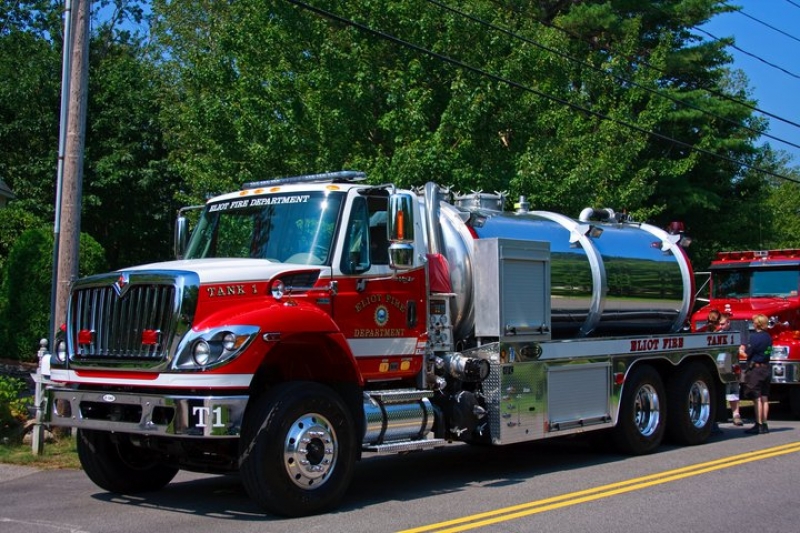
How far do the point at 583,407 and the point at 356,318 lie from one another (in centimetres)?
350

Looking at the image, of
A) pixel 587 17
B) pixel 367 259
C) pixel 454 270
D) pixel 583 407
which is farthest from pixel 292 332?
pixel 587 17

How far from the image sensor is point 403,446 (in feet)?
29.2

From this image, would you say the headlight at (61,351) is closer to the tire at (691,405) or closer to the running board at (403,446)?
the running board at (403,446)

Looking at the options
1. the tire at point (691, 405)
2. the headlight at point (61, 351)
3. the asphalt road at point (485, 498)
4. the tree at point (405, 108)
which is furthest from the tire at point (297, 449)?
the tree at point (405, 108)

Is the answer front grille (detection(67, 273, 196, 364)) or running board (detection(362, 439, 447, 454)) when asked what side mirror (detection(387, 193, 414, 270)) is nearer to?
running board (detection(362, 439, 447, 454))

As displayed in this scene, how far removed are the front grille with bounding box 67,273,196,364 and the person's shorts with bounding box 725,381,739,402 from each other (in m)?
8.77

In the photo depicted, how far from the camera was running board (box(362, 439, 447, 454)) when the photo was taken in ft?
28.7

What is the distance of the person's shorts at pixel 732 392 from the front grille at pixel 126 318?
28.8 ft

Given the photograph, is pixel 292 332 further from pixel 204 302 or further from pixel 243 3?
pixel 243 3

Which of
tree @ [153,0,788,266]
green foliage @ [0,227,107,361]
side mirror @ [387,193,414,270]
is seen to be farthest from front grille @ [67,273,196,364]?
green foliage @ [0,227,107,361]

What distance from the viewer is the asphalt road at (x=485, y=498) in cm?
775

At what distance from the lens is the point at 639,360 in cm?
1219

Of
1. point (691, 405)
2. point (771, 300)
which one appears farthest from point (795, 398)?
point (691, 405)

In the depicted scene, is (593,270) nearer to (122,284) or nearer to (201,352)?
(201,352)
